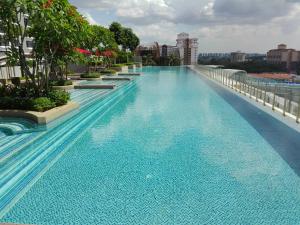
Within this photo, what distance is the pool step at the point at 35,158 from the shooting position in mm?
4668

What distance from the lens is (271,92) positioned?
10.2m

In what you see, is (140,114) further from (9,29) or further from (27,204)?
(27,204)

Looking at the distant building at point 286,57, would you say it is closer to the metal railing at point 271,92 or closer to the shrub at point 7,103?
the metal railing at point 271,92

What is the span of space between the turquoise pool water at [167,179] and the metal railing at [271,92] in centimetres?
73

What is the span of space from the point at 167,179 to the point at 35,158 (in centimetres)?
327

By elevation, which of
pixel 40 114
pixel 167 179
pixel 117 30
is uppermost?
pixel 117 30

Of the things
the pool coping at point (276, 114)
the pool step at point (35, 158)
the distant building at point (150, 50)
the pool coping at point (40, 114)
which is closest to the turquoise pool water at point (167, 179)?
the pool step at point (35, 158)

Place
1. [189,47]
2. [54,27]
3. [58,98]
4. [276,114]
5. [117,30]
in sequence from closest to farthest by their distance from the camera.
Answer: [54,27], [276,114], [58,98], [117,30], [189,47]

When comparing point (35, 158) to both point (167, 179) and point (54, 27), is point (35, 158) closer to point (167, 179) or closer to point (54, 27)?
point (167, 179)

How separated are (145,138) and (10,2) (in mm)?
6030

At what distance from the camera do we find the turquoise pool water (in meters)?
3.91

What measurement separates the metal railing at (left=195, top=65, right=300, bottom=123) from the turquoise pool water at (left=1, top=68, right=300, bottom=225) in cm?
73

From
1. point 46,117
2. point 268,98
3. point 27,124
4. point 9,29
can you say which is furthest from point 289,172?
point 9,29

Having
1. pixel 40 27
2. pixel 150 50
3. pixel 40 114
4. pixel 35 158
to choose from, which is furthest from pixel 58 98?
pixel 150 50
